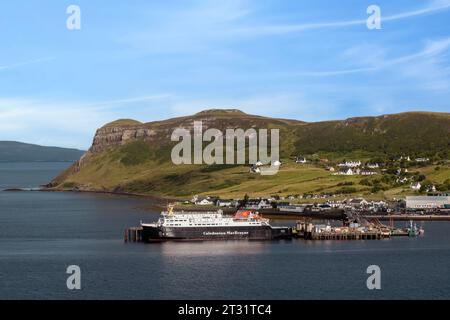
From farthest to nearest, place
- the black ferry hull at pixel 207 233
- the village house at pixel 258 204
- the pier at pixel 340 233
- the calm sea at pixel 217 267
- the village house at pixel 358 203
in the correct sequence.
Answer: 1. the village house at pixel 258 204
2. the village house at pixel 358 203
3. the pier at pixel 340 233
4. the black ferry hull at pixel 207 233
5. the calm sea at pixel 217 267

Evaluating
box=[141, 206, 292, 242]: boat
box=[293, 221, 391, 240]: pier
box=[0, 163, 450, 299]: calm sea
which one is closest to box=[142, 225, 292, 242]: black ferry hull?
box=[141, 206, 292, 242]: boat

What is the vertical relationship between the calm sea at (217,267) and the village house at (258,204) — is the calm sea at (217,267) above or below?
below

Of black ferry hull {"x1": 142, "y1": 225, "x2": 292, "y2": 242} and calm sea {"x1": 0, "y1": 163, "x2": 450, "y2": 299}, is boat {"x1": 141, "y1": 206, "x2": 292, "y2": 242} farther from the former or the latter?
calm sea {"x1": 0, "y1": 163, "x2": 450, "y2": 299}

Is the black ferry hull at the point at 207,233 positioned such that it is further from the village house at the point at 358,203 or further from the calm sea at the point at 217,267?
the village house at the point at 358,203

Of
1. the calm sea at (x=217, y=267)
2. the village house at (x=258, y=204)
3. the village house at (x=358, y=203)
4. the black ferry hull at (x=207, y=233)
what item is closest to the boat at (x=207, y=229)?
the black ferry hull at (x=207, y=233)

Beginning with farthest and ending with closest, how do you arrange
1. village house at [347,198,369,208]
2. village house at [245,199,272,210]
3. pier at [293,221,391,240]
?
village house at [245,199,272,210], village house at [347,198,369,208], pier at [293,221,391,240]
